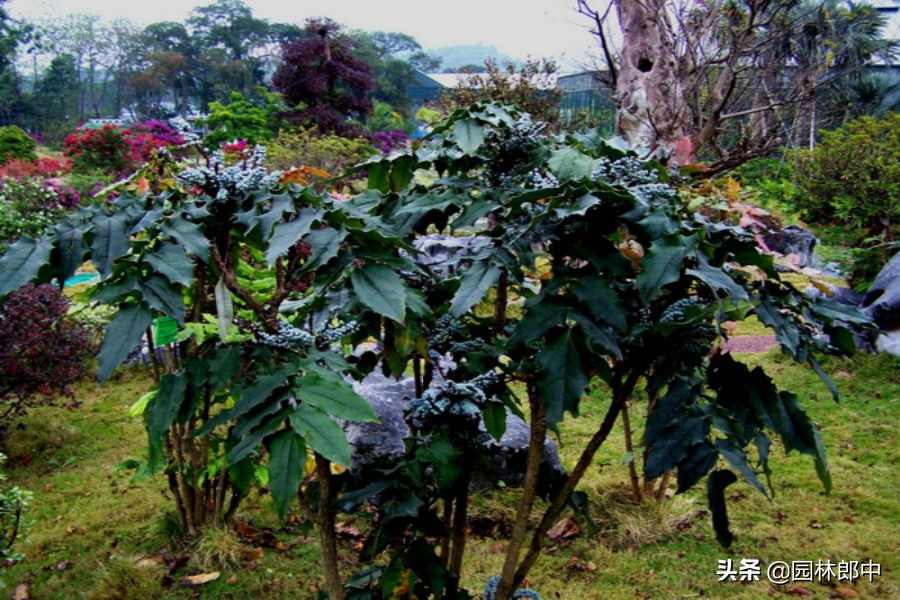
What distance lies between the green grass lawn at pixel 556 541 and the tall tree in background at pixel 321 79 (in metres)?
14.1

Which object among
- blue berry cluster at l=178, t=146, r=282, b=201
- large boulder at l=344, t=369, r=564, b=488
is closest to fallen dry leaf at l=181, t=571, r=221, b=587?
large boulder at l=344, t=369, r=564, b=488

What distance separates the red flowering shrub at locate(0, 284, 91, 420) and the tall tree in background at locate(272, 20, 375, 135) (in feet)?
43.4

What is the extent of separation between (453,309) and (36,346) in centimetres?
375

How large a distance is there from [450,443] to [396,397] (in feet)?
7.62

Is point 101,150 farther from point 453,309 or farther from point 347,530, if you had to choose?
point 453,309

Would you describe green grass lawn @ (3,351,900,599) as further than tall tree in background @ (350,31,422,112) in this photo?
No

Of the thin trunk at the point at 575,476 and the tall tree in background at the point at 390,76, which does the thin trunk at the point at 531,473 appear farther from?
the tall tree in background at the point at 390,76

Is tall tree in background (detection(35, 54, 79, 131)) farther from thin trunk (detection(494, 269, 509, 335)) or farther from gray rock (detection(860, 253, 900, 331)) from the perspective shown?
thin trunk (detection(494, 269, 509, 335))

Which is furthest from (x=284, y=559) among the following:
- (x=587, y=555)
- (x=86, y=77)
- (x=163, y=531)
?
(x=86, y=77)

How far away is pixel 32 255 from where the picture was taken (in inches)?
42.2

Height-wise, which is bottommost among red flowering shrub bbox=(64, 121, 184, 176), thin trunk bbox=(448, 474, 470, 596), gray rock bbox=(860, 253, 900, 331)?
gray rock bbox=(860, 253, 900, 331)

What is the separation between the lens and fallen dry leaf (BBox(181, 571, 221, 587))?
2.43 metres

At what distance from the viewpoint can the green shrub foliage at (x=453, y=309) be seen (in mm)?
1061

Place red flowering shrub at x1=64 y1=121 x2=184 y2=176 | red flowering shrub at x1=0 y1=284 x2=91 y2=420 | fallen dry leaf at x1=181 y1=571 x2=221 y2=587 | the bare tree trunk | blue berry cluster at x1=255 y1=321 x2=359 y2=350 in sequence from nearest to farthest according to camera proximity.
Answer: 1. blue berry cluster at x1=255 y1=321 x2=359 y2=350
2. fallen dry leaf at x1=181 y1=571 x2=221 y2=587
3. red flowering shrub at x1=0 y1=284 x2=91 y2=420
4. the bare tree trunk
5. red flowering shrub at x1=64 y1=121 x2=184 y2=176
